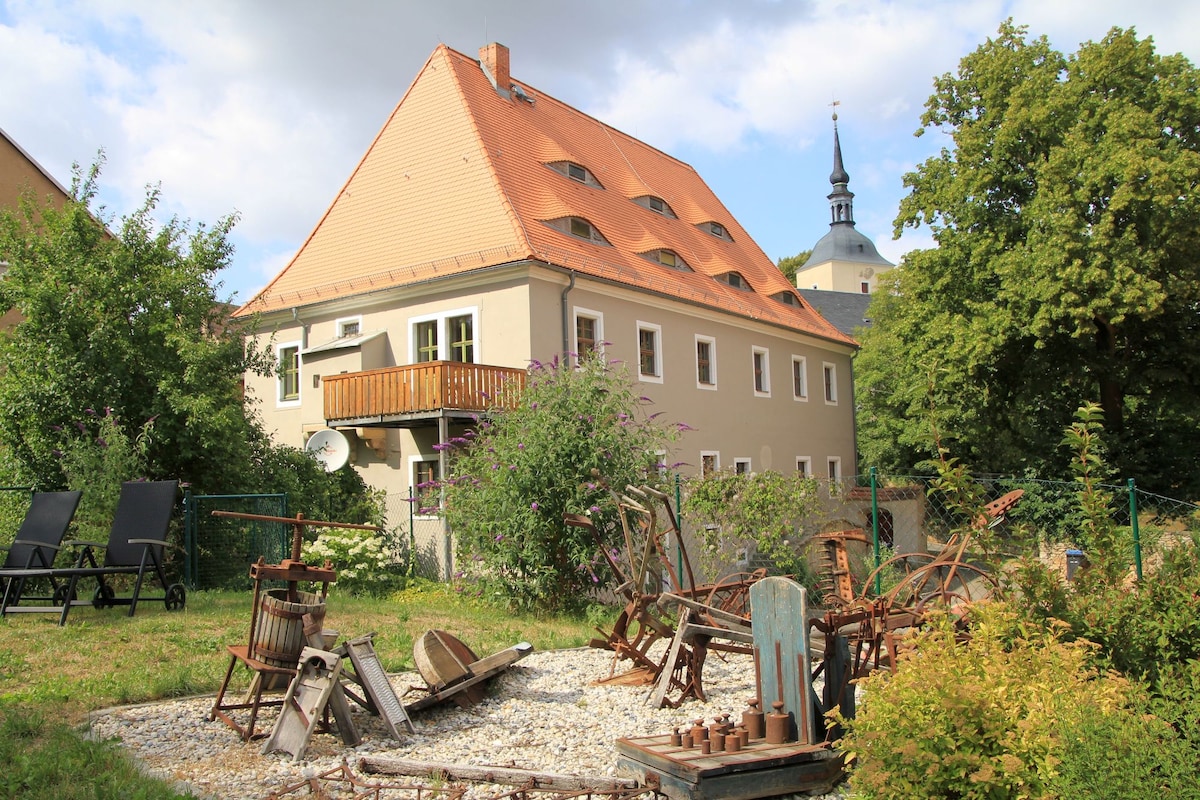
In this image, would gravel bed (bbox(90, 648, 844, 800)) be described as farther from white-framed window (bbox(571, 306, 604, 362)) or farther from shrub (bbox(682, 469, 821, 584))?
white-framed window (bbox(571, 306, 604, 362))

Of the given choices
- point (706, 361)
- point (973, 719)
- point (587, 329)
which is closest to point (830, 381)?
point (706, 361)

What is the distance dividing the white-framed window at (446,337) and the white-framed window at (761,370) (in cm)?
1008

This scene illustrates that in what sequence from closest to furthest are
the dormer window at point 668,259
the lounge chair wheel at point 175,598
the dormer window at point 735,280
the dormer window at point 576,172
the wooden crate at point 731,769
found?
the wooden crate at point 731,769 < the lounge chair wheel at point 175,598 < the dormer window at point 668,259 < the dormer window at point 576,172 < the dormer window at point 735,280

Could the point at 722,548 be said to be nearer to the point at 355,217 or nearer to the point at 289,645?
the point at 289,645

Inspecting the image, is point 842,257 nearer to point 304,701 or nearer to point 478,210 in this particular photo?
point 478,210

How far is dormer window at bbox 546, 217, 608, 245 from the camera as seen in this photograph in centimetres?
2212

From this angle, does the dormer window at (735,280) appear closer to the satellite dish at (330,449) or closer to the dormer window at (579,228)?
the dormer window at (579,228)

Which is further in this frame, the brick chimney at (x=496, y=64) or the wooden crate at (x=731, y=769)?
the brick chimney at (x=496, y=64)

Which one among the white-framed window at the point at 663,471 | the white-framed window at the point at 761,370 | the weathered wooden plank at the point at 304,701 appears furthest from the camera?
the white-framed window at the point at 761,370

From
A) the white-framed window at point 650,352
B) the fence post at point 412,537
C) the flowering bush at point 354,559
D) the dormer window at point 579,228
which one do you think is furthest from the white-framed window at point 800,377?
the flowering bush at point 354,559

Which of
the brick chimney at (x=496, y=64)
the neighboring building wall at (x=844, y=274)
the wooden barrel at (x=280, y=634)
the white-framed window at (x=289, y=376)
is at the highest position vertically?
the neighboring building wall at (x=844, y=274)

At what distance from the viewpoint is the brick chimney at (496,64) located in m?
26.2

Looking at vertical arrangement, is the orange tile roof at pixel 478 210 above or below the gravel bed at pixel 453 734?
above

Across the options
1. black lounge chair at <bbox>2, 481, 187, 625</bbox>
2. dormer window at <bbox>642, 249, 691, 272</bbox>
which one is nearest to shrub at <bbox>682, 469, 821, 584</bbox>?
black lounge chair at <bbox>2, 481, 187, 625</bbox>
